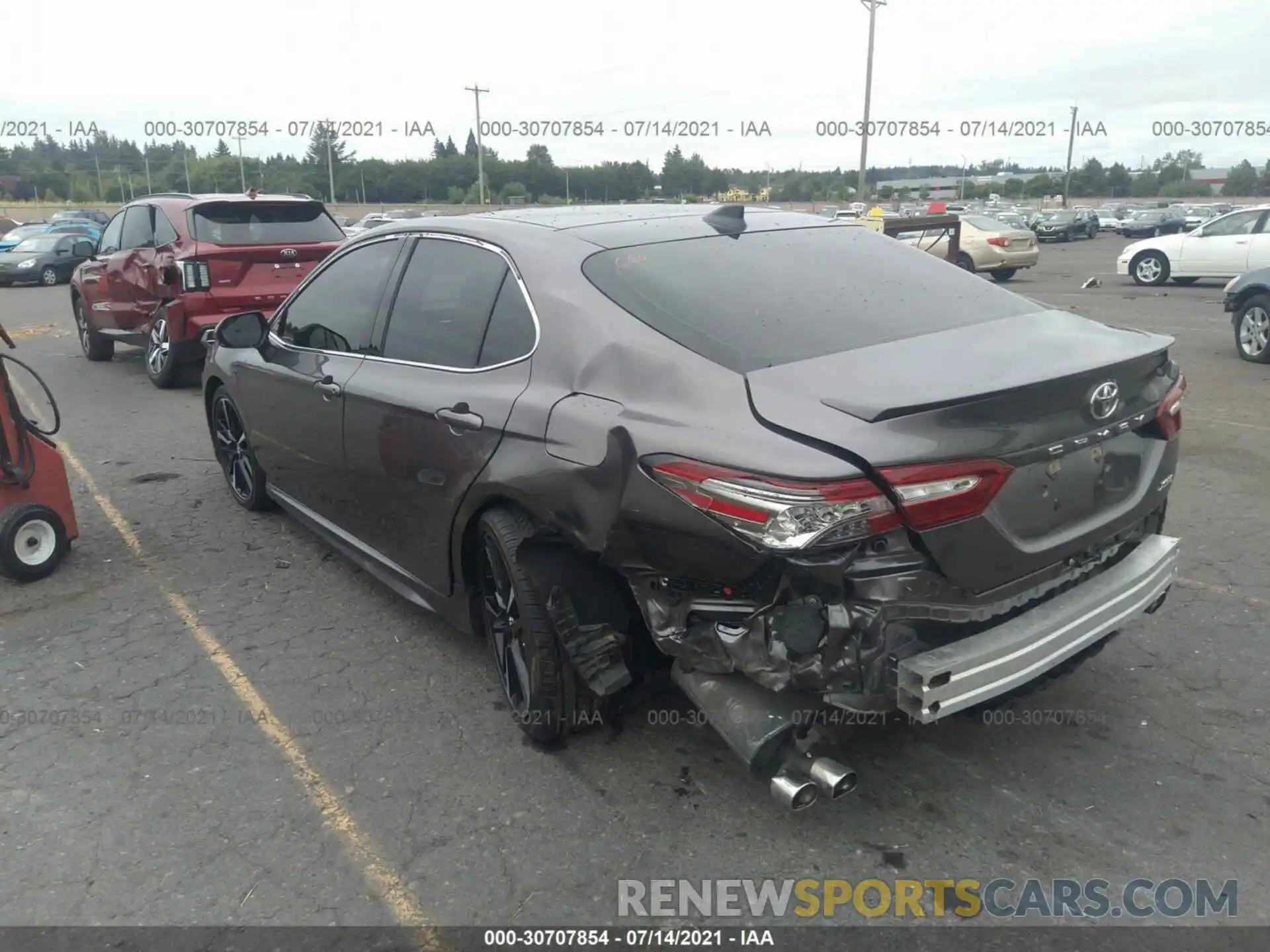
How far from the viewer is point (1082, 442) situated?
2.75 metres

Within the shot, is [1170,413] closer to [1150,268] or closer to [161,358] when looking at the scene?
[161,358]

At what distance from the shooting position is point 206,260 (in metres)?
9.12

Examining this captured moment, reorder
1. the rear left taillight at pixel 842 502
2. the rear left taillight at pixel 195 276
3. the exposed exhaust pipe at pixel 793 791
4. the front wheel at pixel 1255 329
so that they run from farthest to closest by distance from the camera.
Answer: the front wheel at pixel 1255 329 < the rear left taillight at pixel 195 276 < the exposed exhaust pipe at pixel 793 791 < the rear left taillight at pixel 842 502

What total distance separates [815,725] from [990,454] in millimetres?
856

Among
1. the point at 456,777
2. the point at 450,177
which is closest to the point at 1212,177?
the point at 450,177

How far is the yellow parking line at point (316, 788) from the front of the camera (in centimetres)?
263

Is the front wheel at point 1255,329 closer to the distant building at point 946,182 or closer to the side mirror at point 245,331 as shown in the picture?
the side mirror at point 245,331

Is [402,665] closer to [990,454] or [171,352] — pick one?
[990,454]

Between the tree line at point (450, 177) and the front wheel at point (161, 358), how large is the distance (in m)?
4.23

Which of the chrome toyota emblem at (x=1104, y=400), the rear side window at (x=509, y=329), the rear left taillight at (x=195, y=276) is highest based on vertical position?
the rear side window at (x=509, y=329)

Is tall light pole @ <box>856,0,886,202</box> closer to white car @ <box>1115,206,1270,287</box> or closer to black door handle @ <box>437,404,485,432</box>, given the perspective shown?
white car @ <box>1115,206,1270,287</box>

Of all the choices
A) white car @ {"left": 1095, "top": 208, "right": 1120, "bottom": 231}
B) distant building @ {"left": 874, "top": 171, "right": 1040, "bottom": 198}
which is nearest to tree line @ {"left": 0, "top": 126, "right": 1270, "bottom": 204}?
distant building @ {"left": 874, "top": 171, "right": 1040, "bottom": 198}

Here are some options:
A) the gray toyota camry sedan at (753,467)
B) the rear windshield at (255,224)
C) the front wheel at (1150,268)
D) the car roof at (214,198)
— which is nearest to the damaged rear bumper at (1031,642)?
the gray toyota camry sedan at (753,467)

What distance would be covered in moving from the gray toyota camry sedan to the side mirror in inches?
52.9
